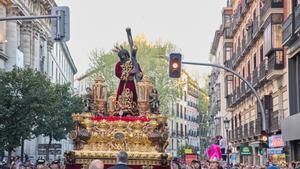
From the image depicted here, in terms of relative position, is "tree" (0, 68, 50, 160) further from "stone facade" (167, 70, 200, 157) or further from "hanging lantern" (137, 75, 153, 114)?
"stone facade" (167, 70, 200, 157)

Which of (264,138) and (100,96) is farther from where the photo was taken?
(264,138)

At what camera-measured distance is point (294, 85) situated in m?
32.8

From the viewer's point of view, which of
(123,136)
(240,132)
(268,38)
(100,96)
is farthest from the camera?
(240,132)

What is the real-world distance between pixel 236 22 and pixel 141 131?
42317 mm

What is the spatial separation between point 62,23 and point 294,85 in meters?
17.0

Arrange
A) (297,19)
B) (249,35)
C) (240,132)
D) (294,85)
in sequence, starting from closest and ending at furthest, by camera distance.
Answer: (297,19), (294,85), (249,35), (240,132)

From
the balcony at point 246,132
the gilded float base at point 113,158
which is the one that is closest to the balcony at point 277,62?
the balcony at point 246,132

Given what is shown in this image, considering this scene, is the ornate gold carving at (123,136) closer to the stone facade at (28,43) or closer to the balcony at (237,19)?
the stone facade at (28,43)

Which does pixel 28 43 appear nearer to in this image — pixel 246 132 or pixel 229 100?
pixel 229 100

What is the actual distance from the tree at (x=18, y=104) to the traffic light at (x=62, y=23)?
19358 millimetres

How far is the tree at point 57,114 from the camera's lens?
41.8 meters

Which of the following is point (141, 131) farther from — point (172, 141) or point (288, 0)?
point (172, 141)

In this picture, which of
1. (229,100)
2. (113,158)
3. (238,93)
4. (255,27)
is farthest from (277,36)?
(229,100)

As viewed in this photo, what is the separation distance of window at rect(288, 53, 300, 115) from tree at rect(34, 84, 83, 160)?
559 inches
